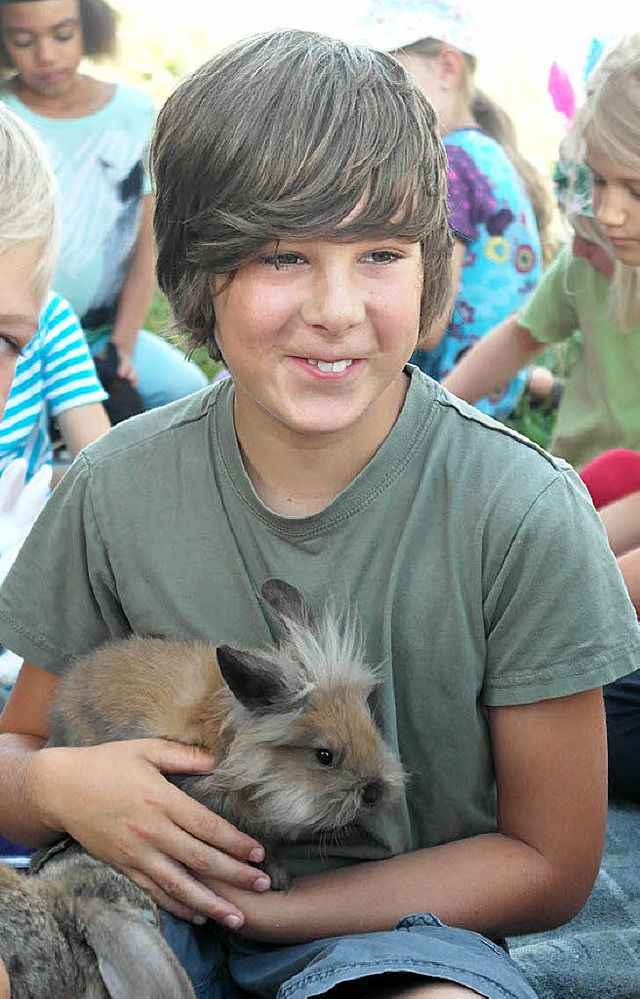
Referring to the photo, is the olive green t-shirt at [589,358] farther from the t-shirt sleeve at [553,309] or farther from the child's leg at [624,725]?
the child's leg at [624,725]

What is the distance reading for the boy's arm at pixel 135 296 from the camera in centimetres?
468

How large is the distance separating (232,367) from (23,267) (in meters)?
0.67

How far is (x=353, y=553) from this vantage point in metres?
2.17

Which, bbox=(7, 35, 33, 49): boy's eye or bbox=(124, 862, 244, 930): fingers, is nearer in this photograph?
bbox=(124, 862, 244, 930): fingers

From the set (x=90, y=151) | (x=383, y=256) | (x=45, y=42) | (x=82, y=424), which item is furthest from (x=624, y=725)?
(x=45, y=42)

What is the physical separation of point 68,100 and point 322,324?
2.97 metres

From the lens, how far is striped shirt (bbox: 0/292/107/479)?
3.59 m

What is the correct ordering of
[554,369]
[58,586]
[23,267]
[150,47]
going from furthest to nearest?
[554,369] → [150,47] → [23,267] → [58,586]

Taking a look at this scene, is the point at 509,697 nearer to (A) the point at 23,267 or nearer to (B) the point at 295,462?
(B) the point at 295,462

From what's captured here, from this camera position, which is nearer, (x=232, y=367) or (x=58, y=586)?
(x=232, y=367)

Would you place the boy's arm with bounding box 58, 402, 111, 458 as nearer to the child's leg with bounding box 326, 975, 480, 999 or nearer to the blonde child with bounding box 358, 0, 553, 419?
the blonde child with bounding box 358, 0, 553, 419

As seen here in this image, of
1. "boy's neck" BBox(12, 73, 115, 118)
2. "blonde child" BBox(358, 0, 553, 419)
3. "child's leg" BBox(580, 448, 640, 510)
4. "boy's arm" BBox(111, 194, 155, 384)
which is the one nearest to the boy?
"child's leg" BBox(580, 448, 640, 510)

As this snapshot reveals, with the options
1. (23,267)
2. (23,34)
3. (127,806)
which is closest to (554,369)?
(23,34)

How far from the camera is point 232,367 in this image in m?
2.18
